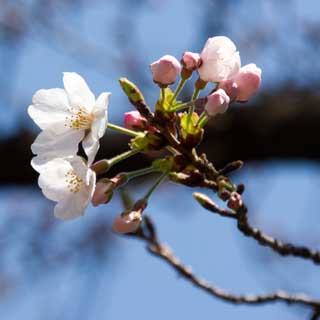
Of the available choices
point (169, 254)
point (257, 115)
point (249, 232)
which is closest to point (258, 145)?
point (257, 115)

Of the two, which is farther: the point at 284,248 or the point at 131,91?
the point at 284,248

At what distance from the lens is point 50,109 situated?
1.48 meters

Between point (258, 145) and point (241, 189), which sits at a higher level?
point (241, 189)

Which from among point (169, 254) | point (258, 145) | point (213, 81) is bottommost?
point (258, 145)

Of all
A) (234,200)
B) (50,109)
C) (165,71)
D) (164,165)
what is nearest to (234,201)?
(234,200)

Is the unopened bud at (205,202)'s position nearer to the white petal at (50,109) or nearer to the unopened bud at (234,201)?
the unopened bud at (234,201)

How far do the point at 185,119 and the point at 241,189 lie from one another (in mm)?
143

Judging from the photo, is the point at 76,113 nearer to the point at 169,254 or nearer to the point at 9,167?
the point at 169,254

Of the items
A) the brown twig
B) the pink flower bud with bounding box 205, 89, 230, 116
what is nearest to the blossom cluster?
the pink flower bud with bounding box 205, 89, 230, 116

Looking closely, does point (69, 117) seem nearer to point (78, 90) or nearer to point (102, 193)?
point (78, 90)

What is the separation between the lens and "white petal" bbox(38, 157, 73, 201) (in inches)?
54.6

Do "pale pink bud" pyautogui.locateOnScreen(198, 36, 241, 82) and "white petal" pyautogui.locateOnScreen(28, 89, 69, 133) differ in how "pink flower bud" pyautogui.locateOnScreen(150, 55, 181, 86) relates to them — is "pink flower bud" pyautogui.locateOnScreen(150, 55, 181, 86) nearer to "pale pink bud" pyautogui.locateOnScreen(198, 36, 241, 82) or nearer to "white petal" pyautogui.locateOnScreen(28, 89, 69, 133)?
"pale pink bud" pyautogui.locateOnScreen(198, 36, 241, 82)

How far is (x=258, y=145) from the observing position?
132 inches

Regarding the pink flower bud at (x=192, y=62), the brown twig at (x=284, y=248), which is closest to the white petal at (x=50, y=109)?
the pink flower bud at (x=192, y=62)
